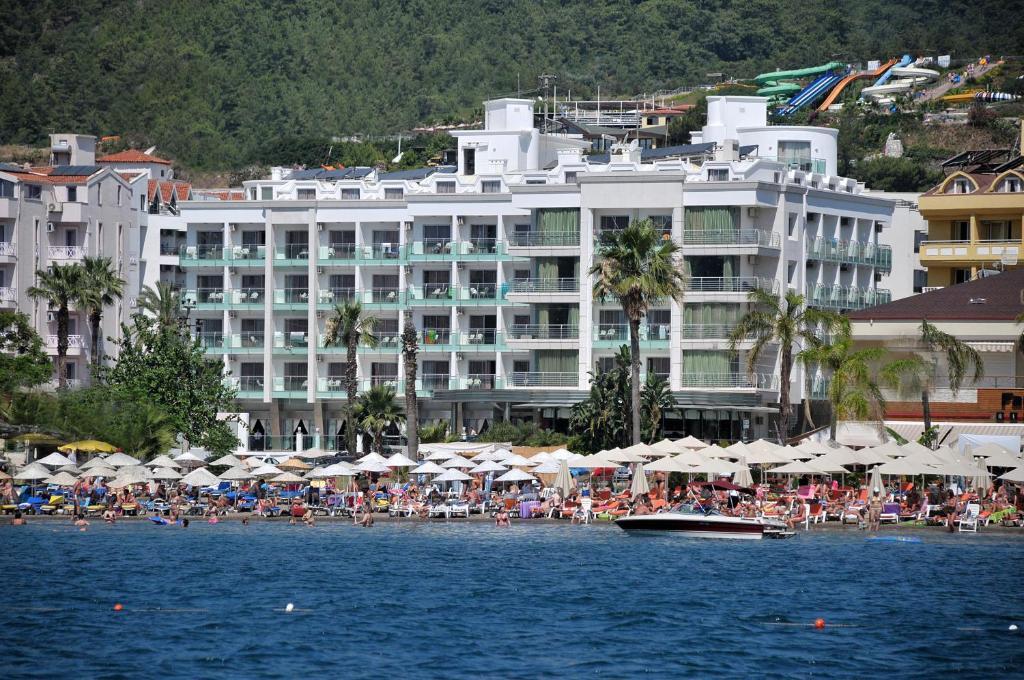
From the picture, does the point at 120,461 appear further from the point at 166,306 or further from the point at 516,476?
the point at 166,306

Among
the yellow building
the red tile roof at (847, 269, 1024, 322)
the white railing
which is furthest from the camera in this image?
the white railing

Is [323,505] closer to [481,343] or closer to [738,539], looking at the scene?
[738,539]

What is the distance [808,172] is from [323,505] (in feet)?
142

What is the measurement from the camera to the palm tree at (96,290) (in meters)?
104

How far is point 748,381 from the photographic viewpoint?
9675 centimetres

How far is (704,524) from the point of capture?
69188 mm

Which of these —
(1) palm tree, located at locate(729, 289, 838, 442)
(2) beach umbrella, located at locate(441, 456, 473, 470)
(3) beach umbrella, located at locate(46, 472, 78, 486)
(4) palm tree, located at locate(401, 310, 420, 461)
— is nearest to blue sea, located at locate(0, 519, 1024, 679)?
(3) beach umbrella, located at locate(46, 472, 78, 486)

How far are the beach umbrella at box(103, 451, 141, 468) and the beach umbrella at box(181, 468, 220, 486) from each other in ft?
14.2

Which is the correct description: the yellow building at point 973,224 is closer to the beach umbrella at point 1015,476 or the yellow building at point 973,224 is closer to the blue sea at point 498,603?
the beach umbrella at point 1015,476

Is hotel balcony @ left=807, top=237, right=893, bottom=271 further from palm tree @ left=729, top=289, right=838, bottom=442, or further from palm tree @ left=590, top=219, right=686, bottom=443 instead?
palm tree @ left=590, top=219, right=686, bottom=443

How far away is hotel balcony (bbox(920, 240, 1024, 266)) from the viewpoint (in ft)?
345

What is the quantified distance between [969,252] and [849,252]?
691cm

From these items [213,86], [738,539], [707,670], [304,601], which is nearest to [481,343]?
[738,539]

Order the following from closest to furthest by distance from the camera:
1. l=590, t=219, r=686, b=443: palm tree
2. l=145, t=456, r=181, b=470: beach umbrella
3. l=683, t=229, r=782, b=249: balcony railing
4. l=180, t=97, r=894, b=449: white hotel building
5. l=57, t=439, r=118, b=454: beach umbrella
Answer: l=145, t=456, r=181, b=470: beach umbrella → l=57, t=439, r=118, b=454: beach umbrella → l=590, t=219, r=686, b=443: palm tree → l=683, t=229, r=782, b=249: balcony railing → l=180, t=97, r=894, b=449: white hotel building
